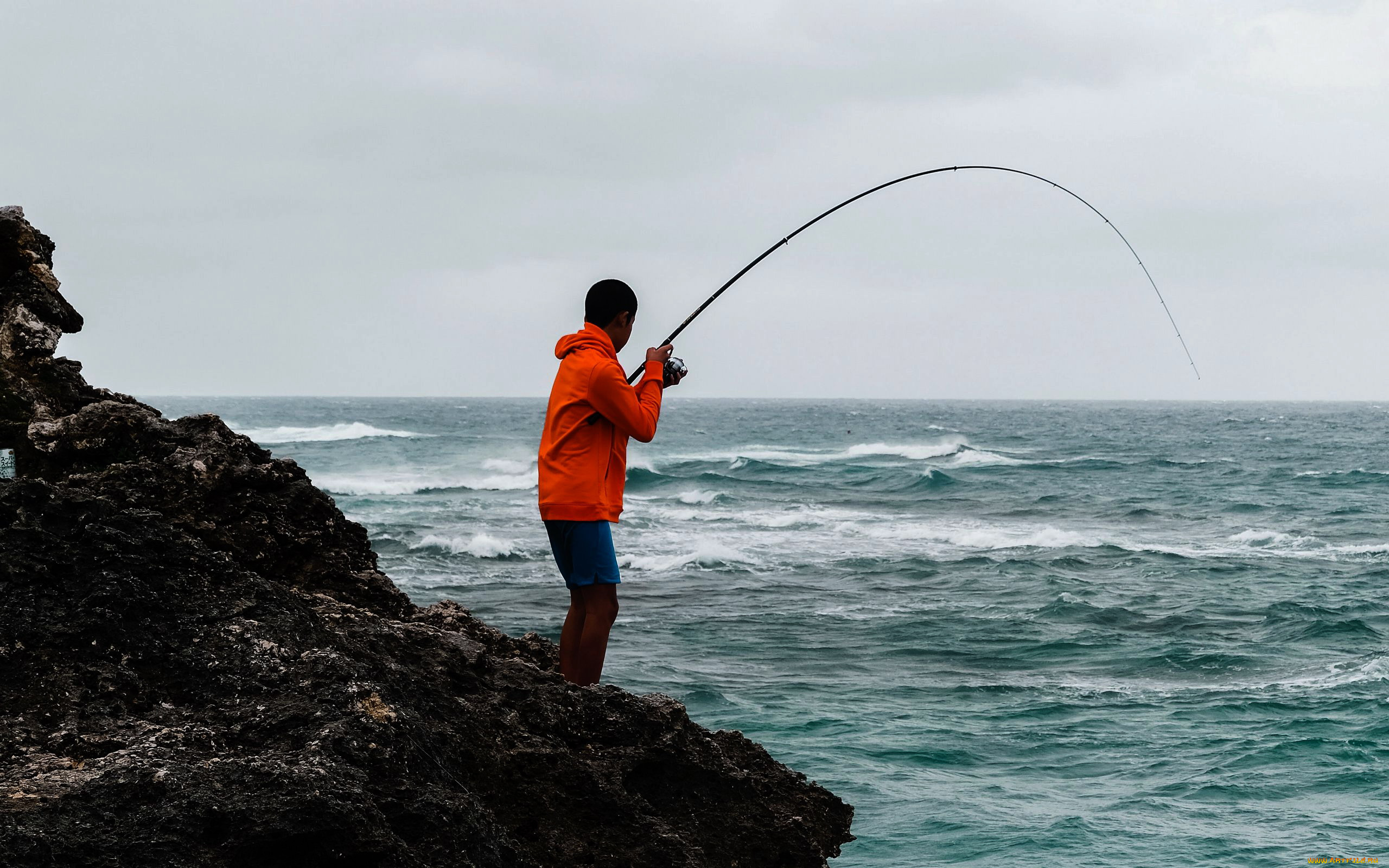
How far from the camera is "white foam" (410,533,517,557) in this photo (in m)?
19.3

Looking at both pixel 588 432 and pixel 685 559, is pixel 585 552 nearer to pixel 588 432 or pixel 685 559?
pixel 588 432

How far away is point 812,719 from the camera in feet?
30.5

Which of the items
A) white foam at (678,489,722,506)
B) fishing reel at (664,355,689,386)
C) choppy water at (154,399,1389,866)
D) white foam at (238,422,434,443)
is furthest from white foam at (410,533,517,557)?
white foam at (238,422,434,443)

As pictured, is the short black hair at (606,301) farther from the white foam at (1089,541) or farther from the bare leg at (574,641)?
the white foam at (1089,541)

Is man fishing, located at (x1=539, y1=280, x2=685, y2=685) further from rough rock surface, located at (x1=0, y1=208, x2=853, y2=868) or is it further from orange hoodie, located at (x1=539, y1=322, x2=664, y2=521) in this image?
rough rock surface, located at (x1=0, y1=208, x2=853, y2=868)

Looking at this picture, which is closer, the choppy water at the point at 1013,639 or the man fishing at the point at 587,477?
the man fishing at the point at 587,477

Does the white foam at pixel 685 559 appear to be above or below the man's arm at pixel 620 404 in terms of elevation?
below

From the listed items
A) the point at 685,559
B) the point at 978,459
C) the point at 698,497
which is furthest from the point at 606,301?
the point at 978,459

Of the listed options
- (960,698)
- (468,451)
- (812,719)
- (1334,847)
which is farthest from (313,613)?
(468,451)

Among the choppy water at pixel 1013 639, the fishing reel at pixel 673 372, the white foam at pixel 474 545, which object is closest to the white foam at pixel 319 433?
the choppy water at pixel 1013 639

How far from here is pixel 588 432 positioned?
3.61 meters

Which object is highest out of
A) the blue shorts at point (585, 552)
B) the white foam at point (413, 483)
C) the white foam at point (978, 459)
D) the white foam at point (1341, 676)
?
the blue shorts at point (585, 552)

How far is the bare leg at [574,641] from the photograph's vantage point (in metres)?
3.65

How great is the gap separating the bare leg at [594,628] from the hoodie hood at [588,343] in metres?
0.73
